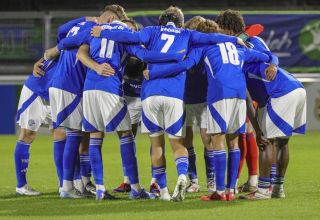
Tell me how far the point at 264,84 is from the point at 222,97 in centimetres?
54

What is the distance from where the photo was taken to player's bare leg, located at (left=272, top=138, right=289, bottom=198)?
9969 mm

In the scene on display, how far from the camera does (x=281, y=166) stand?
393 inches

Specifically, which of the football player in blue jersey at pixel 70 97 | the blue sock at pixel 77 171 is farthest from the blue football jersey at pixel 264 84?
the blue sock at pixel 77 171

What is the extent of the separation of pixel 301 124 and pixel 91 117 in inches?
80.1

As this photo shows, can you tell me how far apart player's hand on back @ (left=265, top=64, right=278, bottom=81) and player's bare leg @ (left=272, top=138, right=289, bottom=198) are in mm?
630

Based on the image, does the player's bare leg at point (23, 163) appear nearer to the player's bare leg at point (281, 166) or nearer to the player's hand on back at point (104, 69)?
the player's hand on back at point (104, 69)

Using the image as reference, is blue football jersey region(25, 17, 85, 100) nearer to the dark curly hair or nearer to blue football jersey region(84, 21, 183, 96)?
blue football jersey region(84, 21, 183, 96)

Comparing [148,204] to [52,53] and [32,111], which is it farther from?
[52,53]

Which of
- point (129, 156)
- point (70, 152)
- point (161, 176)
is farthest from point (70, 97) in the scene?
point (161, 176)

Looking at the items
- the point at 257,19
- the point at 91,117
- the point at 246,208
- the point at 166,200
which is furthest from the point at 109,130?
the point at 257,19

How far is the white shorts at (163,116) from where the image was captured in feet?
31.7

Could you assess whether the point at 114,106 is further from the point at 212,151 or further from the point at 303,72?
the point at 303,72

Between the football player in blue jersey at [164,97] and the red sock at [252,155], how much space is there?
123cm

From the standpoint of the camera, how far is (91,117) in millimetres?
9828
